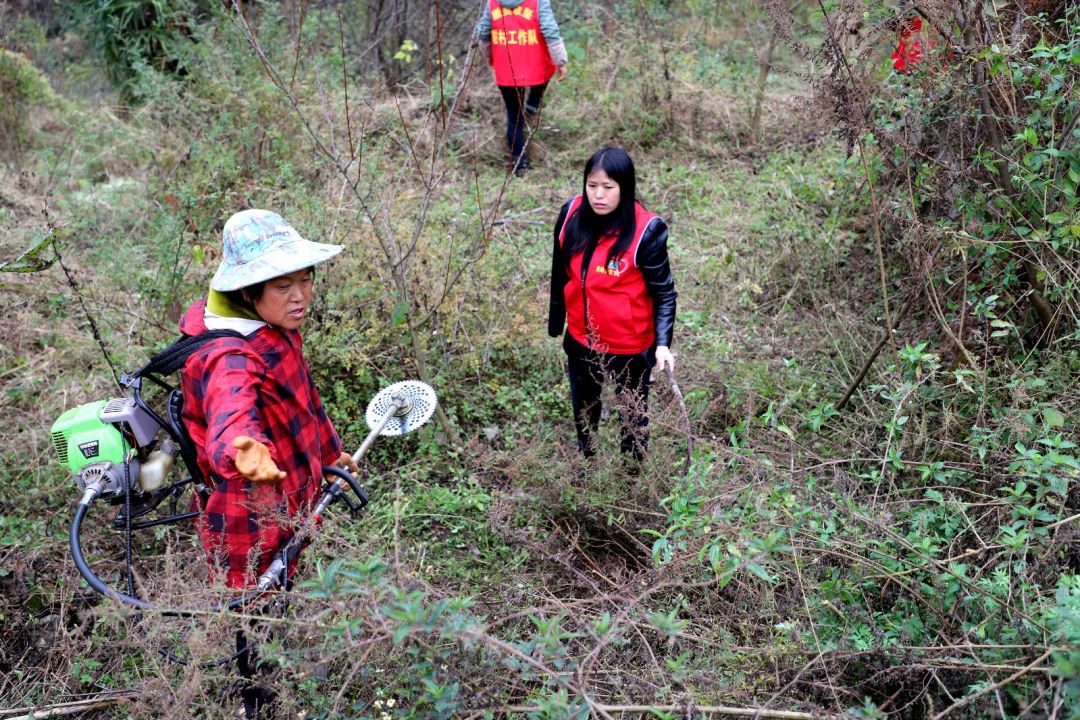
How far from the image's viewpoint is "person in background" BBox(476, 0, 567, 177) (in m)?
6.82

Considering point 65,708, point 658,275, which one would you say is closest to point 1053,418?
point 658,275

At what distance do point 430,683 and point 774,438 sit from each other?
195cm

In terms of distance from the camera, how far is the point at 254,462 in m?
2.17

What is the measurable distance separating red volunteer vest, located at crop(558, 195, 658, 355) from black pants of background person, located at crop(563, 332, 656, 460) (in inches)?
2.7

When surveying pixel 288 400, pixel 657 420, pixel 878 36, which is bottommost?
pixel 657 420

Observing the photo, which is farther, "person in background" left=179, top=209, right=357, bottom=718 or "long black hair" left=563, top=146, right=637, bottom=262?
"long black hair" left=563, top=146, right=637, bottom=262

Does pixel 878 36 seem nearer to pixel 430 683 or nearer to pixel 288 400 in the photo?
pixel 288 400

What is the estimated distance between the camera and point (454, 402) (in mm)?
4496

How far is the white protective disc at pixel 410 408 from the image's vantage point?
3.24 m

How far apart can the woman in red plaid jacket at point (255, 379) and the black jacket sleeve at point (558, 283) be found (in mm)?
1163

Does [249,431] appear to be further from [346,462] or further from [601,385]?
[601,385]

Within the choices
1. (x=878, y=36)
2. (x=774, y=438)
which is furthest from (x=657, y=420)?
(x=878, y=36)

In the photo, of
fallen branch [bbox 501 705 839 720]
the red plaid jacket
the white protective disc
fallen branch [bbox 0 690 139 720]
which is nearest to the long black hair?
the white protective disc

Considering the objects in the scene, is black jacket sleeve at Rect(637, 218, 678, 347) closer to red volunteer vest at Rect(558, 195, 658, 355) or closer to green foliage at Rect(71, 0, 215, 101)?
red volunteer vest at Rect(558, 195, 658, 355)
